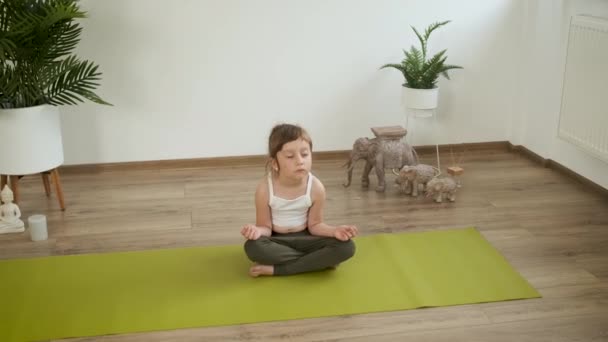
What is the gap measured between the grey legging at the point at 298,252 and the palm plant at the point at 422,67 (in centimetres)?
140

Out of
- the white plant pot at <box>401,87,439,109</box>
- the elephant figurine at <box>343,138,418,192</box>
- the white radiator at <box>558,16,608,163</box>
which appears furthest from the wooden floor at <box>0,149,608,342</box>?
the white plant pot at <box>401,87,439,109</box>

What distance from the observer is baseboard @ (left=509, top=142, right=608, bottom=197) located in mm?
3419

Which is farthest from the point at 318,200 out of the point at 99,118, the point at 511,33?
the point at 511,33

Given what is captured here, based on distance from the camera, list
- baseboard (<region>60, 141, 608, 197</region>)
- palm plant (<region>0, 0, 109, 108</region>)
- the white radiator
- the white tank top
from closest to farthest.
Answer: the white tank top
palm plant (<region>0, 0, 109, 108</region>)
the white radiator
baseboard (<region>60, 141, 608, 197</region>)

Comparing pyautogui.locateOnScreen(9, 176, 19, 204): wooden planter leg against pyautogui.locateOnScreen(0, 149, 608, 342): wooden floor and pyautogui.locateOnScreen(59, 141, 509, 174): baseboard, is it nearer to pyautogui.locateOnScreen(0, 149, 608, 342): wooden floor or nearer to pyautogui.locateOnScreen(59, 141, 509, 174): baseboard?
pyautogui.locateOnScreen(0, 149, 608, 342): wooden floor

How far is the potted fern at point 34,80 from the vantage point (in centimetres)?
289

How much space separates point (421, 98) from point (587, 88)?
31.7 inches

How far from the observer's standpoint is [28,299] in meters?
2.44

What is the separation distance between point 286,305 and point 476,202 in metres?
1.34

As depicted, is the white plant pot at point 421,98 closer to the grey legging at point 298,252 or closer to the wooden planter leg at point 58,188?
the grey legging at point 298,252

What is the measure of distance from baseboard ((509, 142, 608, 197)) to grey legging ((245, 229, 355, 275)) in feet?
5.04

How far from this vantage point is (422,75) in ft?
12.0

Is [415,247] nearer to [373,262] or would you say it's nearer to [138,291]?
[373,262]

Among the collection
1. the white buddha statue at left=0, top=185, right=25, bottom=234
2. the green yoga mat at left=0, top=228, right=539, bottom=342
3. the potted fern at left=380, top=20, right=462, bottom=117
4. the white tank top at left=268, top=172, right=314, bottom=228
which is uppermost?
the potted fern at left=380, top=20, right=462, bottom=117
